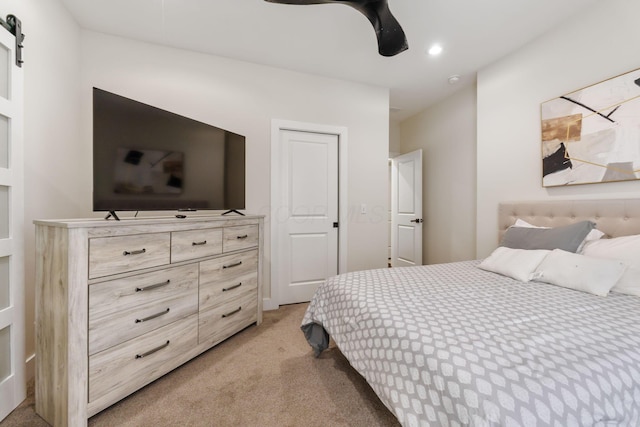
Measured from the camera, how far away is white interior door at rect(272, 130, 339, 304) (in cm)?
280

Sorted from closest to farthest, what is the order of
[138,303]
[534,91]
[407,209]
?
1. [138,303]
2. [534,91]
3. [407,209]

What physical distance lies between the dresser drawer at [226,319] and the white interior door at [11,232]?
0.89m

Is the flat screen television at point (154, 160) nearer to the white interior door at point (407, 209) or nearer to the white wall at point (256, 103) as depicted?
the white wall at point (256, 103)

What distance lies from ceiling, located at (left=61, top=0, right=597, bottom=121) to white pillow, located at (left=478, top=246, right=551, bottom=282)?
1.84m

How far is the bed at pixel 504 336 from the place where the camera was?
68 cm

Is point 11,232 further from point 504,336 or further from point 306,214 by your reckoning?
point 504,336

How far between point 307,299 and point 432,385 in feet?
7.33

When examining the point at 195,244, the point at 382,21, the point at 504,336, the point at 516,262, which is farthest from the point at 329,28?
the point at 504,336

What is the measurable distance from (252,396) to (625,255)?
7.45 feet

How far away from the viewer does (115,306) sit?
4.19ft

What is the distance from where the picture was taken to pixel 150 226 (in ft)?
4.65

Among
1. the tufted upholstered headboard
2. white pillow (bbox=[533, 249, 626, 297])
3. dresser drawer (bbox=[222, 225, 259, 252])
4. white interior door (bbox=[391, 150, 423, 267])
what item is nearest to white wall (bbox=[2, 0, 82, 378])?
dresser drawer (bbox=[222, 225, 259, 252])

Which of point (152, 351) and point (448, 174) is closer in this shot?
point (152, 351)

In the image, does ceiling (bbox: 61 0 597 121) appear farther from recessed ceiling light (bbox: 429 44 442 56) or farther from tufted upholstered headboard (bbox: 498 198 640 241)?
tufted upholstered headboard (bbox: 498 198 640 241)
